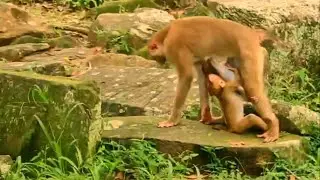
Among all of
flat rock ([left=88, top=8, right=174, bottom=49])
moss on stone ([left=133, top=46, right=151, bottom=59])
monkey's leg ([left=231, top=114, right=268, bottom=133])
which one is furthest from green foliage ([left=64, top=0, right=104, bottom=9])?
monkey's leg ([left=231, top=114, right=268, bottom=133])

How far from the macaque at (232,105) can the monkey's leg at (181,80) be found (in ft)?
0.64

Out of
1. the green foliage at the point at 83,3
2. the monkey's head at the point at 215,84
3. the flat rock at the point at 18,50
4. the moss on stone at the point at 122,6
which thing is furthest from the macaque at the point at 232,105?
the green foliage at the point at 83,3

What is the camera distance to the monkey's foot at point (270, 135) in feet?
21.1

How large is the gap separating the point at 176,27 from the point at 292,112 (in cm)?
125

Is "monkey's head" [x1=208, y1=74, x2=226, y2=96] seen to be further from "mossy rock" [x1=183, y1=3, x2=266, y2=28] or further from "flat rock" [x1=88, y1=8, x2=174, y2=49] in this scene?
"flat rock" [x1=88, y1=8, x2=174, y2=49]

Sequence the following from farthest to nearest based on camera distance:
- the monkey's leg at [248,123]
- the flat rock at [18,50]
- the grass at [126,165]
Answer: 1. the flat rock at [18,50]
2. the monkey's leg at [248,123]
3. the grass at [126,165]

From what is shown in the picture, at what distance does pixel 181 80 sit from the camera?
6.82 m

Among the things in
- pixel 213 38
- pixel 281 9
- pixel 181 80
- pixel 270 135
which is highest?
pixel 213 38

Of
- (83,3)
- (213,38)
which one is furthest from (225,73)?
(83,3)

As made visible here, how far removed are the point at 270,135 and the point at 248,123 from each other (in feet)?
0.74

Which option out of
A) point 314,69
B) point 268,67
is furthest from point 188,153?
point 314,69

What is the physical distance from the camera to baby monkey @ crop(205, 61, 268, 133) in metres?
6.63

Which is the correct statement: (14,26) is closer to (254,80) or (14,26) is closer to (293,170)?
(254,80)

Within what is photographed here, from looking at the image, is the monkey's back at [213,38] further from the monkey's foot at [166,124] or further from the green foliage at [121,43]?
the green foliage at [121,43]
